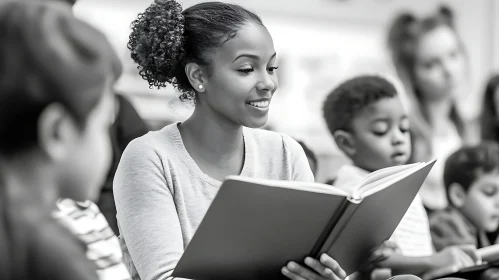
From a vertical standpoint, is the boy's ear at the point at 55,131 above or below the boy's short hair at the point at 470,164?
above

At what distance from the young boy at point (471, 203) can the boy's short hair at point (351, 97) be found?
0.60 metres

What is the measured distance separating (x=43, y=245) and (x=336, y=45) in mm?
3623

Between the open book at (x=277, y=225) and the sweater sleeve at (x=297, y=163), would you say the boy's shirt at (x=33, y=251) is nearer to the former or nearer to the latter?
the open book at (x=277, y=225)

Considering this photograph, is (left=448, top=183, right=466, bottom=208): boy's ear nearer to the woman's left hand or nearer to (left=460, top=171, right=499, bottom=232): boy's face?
(left=460, top=171, right=499, bottom=232): boy's face

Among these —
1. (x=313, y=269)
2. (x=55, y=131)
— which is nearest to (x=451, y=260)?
(x=313, y=269)

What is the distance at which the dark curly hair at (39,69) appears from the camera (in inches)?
32.7

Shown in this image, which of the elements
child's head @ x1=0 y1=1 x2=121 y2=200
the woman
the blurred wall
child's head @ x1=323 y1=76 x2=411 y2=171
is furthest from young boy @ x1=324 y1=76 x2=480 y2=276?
the blurred wall

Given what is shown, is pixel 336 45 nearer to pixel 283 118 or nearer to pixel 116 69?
pixel 283 118

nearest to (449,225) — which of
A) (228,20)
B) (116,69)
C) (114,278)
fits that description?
(228,20)

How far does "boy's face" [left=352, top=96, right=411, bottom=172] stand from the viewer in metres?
2.15

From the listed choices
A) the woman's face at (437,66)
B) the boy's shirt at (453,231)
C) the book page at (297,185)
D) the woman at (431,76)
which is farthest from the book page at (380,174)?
the woman's face at (437,66)

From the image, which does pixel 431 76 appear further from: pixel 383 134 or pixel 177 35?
pixel 177 35

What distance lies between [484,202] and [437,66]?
1414mm

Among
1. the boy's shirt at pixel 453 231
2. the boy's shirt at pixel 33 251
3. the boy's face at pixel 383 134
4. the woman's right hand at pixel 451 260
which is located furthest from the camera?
the boy's shirt at pixel 453 231
